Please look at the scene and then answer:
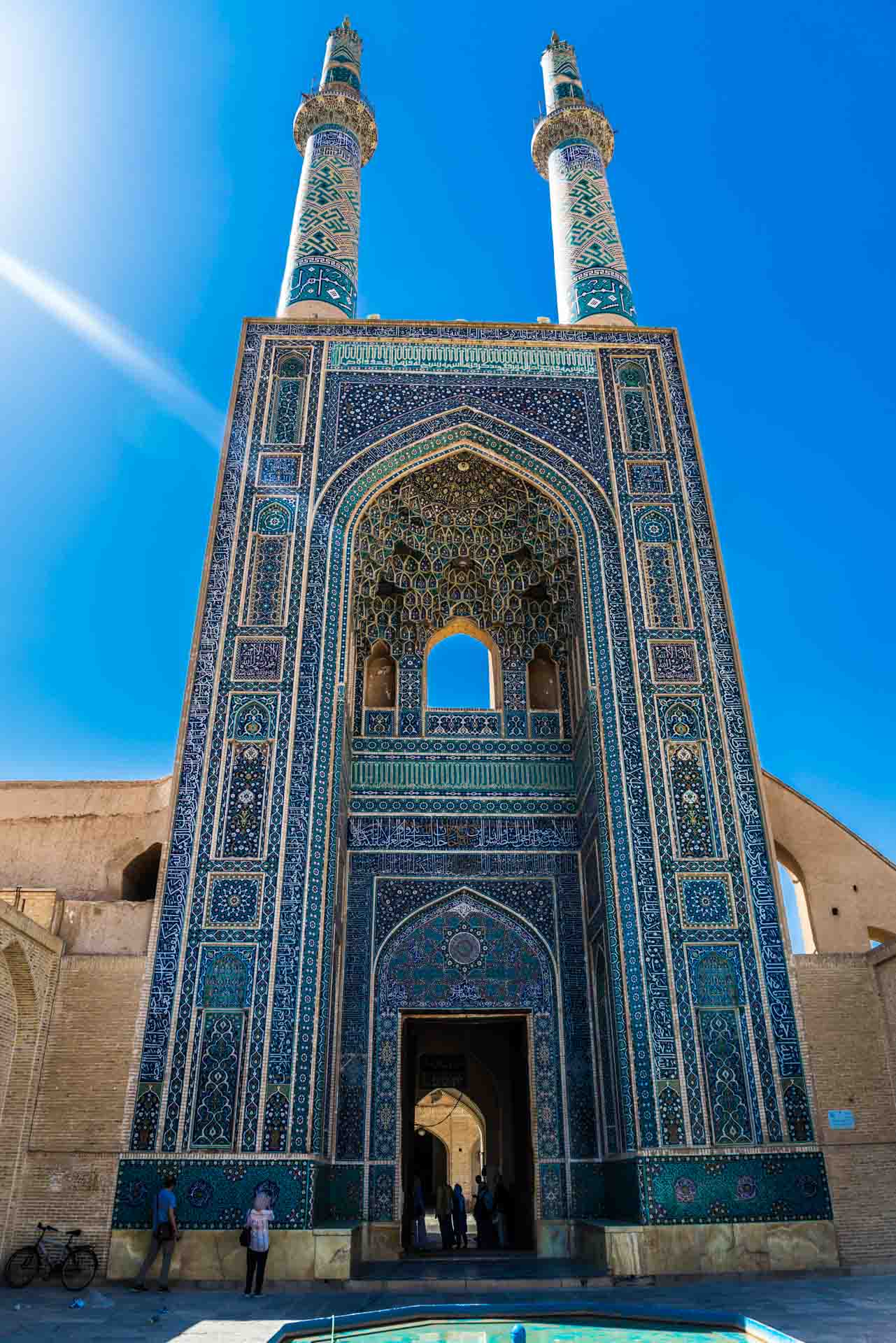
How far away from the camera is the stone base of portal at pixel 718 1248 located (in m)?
5.98

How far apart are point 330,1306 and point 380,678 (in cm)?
514

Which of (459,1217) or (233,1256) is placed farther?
(459,1217)

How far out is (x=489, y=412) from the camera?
9062mm

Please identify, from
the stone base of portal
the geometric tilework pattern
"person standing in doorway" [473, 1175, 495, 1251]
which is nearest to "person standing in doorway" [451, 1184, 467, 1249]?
"person standing in doorway" [473, 1175, 495, 1251]

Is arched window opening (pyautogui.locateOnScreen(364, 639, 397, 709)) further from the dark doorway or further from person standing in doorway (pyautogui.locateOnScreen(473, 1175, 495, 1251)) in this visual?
person standing in doorway (pyautogui.locateOnScreen(473, 1175, 495, 1251))

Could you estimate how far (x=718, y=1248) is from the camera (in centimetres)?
606

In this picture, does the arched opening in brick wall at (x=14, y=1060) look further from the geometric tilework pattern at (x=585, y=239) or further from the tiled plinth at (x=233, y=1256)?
the geometric tilework pattern at (x=585, y=239)

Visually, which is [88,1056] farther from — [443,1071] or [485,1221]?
[443,1071]

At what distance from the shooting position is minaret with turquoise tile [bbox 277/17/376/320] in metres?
10.2

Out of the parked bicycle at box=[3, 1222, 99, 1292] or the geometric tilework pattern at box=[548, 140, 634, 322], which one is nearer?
the parked bicycle at box=[3, 1222, 99, 1292]

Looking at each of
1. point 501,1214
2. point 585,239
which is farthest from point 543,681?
point 585,239

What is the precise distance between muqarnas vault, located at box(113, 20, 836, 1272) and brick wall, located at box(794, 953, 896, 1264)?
281mm

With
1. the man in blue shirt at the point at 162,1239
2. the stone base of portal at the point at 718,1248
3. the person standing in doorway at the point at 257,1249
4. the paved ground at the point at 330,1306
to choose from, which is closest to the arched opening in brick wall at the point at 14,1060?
the paved ground at the point at 330,1306

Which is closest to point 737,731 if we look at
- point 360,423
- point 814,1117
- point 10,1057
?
point 814,1117
